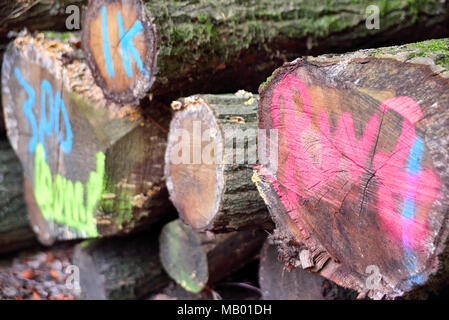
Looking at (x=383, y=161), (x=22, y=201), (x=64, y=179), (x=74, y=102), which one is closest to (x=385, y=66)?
(x=383, y=161)

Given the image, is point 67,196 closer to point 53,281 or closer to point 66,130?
point 66,130

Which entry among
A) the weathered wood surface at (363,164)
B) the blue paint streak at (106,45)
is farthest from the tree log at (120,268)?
the weathered wood surface at (363,164)

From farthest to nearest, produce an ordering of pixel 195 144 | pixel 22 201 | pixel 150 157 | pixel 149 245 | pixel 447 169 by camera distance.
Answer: pixel 22 201 → pixel 149 245 → pixel 150 157 → pixel 195 144 → pixel 447 169

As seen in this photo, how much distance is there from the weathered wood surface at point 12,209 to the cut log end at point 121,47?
1.41 m

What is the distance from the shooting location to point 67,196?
2.67 metres

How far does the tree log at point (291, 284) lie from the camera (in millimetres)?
2041

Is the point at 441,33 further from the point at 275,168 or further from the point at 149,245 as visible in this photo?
the point at 149,245

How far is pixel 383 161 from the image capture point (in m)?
1.26

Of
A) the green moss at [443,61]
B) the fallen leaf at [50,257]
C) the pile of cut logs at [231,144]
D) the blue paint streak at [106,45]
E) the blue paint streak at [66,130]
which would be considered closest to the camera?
the green moss at [443,61]

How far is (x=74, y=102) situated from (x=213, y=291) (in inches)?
53.9

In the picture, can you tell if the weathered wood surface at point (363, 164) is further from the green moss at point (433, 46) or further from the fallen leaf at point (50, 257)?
the fallen leaf at point (50, 257)

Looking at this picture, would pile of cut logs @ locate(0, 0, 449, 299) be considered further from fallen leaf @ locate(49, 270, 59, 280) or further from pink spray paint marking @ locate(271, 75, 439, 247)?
fallen leaf @ locate(49, 270, 59, 280)

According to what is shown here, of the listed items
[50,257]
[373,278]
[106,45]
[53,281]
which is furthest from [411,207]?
[50,257]

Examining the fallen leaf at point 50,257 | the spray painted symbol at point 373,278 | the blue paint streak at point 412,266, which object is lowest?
the fallen leaf at point 50,257
